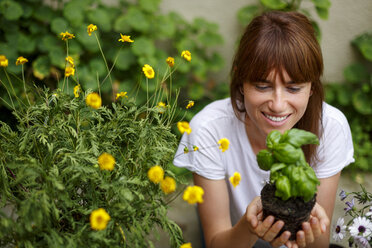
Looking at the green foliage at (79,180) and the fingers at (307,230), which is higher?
the green foliage at (79,180)

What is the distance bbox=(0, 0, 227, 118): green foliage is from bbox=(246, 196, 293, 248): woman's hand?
1401 millimetres

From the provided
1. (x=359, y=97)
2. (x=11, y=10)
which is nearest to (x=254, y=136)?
(x=359, y=97)

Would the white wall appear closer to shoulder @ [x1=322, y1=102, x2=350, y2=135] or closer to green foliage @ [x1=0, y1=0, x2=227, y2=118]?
green foliage @ [x1=0, y1=0, x2=227, y2=118]

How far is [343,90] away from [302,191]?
1.94 metres

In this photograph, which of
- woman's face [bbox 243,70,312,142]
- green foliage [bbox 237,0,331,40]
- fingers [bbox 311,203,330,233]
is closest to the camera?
fingers [bbox 311,203,330,233]

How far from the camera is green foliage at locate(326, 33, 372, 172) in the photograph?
7.67 ft

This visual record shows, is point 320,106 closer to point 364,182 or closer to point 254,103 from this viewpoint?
point 254,103

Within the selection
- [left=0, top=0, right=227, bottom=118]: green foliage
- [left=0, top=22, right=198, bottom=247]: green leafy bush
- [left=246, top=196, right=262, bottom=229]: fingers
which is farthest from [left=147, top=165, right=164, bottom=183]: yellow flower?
[left=0, top=0, right=227, bottom=118]: green foliage

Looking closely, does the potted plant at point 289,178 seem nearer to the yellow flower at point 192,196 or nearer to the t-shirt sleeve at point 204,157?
the yellow flower at point 192,196

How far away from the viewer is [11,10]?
2.14 meters

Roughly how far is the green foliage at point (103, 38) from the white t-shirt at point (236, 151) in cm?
97

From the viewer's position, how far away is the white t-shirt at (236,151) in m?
1.27

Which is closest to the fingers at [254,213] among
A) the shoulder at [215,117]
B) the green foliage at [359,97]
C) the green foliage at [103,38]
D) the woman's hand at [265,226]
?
the woman's hand at [265,226]

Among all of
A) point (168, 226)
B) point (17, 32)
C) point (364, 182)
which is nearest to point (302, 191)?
point (168, 226)
